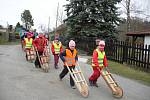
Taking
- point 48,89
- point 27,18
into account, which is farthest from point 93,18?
point 27,18

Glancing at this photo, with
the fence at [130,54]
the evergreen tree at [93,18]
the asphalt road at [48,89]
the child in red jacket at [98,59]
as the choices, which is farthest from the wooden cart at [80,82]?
the evergreen tree at [93,18]

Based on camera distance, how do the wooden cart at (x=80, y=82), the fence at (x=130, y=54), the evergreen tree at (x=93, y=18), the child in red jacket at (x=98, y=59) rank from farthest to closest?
the evergreen tree at (x=93, y=18) → the fence at (x=130, y=54) → the child in red jacket at (x=98, y=59) → the wooden cart at (x=80, y=82)

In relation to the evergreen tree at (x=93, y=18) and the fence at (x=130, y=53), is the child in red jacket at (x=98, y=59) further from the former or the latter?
the evergreen tree at (x=93, y=18)

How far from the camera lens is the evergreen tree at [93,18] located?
2416cm

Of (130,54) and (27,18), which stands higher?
(27,18)

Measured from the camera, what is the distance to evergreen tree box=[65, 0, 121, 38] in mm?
24156

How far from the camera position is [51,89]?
8320 mm

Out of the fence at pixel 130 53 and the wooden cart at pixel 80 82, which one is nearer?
the wooden cart at pixel 80 82

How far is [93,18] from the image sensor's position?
24359mm

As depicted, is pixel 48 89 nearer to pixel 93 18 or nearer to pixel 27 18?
pixel 93 18

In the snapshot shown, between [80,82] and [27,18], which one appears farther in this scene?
[27,18]

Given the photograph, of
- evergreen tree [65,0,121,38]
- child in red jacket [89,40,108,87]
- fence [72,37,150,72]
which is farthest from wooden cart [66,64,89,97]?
evergreen tree [65,0,121,38]

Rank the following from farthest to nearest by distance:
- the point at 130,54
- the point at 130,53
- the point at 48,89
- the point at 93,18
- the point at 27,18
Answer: the point at 27,18, the point at 93,18, the point at 130,53, the point at 130,54, the point at 48,89

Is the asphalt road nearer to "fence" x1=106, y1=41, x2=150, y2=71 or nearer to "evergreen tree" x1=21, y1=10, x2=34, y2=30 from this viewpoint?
"fence" x1=106, y1=41, x2=150, y2=71
